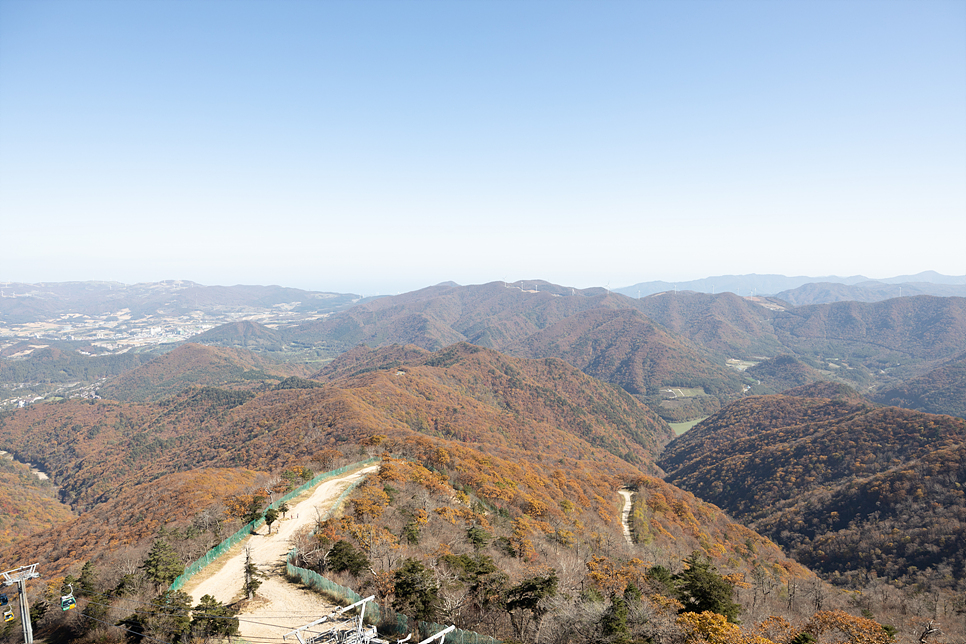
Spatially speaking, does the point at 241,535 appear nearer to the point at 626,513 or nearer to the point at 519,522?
the point at 519,522

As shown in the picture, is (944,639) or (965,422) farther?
(965,422)

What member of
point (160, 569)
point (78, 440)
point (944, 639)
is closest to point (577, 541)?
point (944, 639)

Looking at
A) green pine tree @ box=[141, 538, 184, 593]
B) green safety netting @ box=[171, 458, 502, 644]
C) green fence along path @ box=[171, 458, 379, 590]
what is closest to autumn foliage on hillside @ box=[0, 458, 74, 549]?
green fence along path @ box=[171, 458, 379, 590]

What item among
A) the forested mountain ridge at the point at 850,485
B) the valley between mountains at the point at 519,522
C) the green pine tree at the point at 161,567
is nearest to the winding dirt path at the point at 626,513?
the valley between mountains at the point at 519,522

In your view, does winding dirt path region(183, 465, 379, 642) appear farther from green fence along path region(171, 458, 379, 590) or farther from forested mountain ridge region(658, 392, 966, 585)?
forested mountain ridge region(658, 392, 966, 585)

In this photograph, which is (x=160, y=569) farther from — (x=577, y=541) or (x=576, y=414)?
(x=576, y=414)

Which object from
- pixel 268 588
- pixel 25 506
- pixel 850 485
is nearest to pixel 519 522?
pixel 268 588
